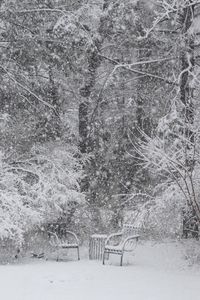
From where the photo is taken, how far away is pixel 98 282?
10250 millimetres

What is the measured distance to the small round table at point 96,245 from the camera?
46.7 feet

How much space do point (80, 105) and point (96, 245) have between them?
5542 mm

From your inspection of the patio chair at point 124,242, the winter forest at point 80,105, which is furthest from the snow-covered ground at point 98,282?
the winter forest at point 80,105

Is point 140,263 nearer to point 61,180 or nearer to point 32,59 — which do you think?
point 61,180

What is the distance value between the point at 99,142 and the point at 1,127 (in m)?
4.96

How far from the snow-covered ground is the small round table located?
2.48 ft

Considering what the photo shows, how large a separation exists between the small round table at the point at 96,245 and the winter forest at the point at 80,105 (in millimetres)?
1027

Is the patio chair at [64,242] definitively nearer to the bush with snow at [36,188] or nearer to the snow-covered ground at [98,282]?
the bush with snow at [36,188]

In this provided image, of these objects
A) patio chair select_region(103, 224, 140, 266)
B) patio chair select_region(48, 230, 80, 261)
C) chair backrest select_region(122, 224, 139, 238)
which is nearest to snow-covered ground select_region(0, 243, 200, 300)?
patio chair select_region(103, 224, 140, 266)

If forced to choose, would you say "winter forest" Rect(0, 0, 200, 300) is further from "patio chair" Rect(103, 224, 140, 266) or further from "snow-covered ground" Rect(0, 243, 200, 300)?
"snow-covered ground" Rect(0, 243, 200, 300)

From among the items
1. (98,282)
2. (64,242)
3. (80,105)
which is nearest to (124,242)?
(64,242)

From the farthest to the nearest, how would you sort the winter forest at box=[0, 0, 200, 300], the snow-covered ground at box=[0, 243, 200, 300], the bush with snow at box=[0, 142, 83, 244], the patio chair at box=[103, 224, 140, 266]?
1. the winter forest at box=[0, 0, 200, 300]
2. the bush with snow at box=[0, 142, 83, 244]
3. the patio chair at box=[103, 224, 140, 266]
4. the snow-covered ground at box=[0, 243, 200, 300]

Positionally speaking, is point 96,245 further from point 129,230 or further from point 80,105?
point 80,105

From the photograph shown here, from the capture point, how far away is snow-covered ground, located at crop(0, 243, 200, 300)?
9.04m
